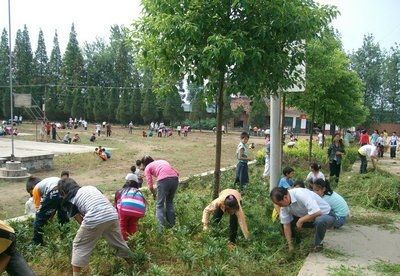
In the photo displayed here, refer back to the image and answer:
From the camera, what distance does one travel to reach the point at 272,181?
863 centimetres

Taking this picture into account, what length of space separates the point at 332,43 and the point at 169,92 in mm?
8798

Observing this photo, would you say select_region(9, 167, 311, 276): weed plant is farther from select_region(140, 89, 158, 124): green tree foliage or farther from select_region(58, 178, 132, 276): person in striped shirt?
select_region(140, 89, 158, 124): green tree foliage

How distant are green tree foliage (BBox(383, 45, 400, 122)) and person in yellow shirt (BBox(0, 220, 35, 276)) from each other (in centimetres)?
7107

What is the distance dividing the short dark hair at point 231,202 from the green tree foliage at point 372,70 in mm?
67433

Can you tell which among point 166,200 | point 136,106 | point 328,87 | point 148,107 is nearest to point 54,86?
point 136,106

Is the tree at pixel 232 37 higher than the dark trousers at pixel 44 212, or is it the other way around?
the tree at pixel 232 37

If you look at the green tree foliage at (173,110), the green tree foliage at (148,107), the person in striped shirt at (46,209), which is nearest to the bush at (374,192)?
the person in striped shirt at (46,209)

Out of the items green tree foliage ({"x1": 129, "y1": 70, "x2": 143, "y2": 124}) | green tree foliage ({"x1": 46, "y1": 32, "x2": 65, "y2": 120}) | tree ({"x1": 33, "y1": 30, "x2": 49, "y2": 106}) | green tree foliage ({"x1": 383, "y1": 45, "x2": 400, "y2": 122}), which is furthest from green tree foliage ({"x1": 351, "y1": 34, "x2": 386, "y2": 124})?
tree ({"x1": 33, "y1": 30, "x2": 49, "y2": 106})

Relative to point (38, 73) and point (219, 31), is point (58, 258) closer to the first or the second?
point (219, 31)

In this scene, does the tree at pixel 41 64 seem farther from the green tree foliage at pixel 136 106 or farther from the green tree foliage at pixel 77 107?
the green tree foliage at pixel 136 106

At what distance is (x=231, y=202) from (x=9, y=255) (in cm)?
308

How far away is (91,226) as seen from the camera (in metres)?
4.90

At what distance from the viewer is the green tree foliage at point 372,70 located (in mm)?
68438

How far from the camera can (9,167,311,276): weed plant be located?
17.2ft
